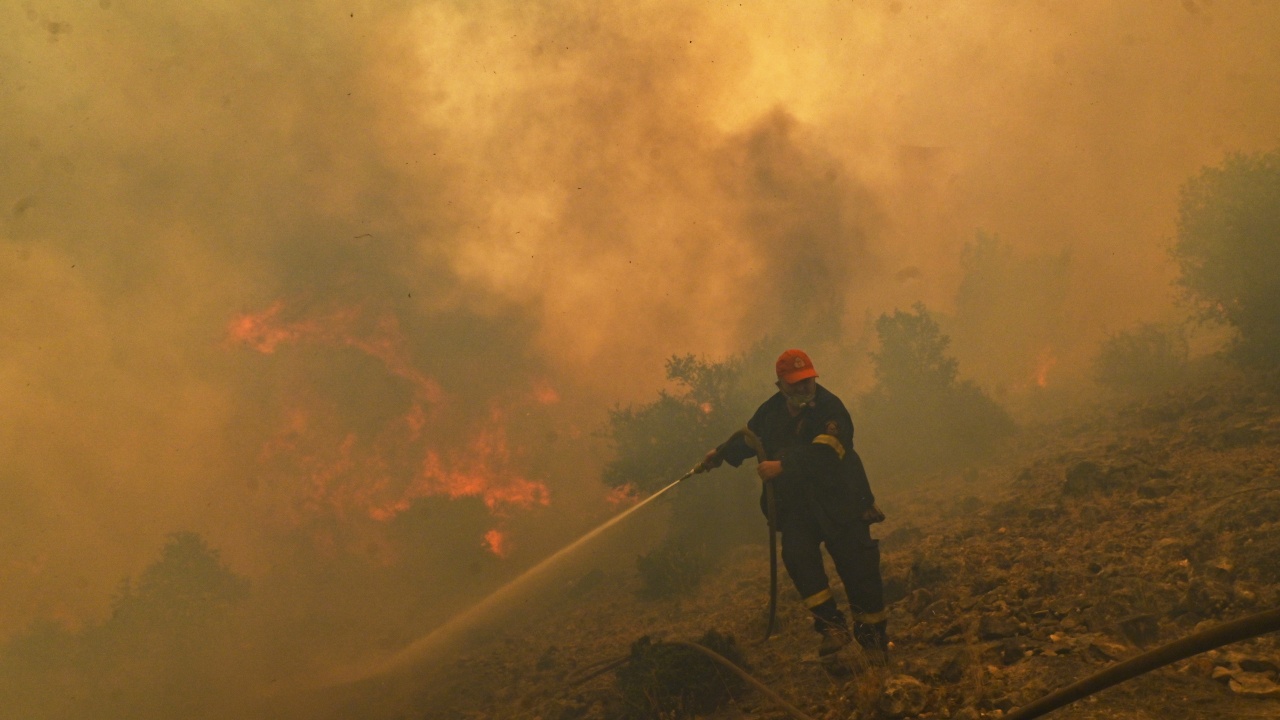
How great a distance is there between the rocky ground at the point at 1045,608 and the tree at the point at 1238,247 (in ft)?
Result: 17.1

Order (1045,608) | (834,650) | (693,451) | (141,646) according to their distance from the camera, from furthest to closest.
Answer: (141,646) < (693,451) < (834,650) < (1045,608)

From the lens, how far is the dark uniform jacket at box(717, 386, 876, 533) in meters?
5.61

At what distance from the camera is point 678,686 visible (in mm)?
5945

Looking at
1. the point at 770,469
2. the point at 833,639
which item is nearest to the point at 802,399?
the point at 770,469

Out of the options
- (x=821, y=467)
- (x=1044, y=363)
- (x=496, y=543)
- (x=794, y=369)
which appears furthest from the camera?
(x=1044, y=363)

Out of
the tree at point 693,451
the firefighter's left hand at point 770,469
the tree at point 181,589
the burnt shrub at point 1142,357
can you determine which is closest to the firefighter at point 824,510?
the firefighter's left hand at point 770,469

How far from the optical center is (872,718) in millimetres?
4199

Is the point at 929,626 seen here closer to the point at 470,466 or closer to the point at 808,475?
the point at 808,475

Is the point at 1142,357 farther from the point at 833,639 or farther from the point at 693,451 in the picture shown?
the point at 833,639

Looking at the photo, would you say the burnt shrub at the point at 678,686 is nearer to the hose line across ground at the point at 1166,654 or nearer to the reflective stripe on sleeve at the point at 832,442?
the reflective stripe on sleeve at the point at 832,442

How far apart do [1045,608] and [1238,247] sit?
2343 cm

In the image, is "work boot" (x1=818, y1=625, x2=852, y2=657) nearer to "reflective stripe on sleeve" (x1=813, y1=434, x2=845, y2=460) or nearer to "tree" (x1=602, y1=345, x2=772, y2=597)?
"reflective stripe on sleeve" (x1=813, y1=434, x2=845, y2=460)

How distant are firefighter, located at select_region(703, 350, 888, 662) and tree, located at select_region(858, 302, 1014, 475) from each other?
72.7 feet

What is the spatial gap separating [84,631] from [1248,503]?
176 ft
